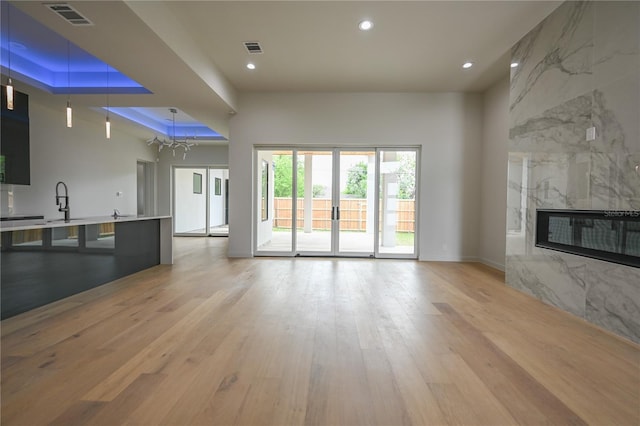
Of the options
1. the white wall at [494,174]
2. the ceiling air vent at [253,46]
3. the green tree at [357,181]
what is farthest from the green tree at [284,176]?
the white wall at [494,174]

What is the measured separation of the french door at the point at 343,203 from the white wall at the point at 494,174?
4.20 feet

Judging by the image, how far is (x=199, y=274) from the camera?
474cm

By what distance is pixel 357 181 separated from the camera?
21.0 ft

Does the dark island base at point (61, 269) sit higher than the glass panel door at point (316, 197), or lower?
lower

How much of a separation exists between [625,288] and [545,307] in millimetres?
861

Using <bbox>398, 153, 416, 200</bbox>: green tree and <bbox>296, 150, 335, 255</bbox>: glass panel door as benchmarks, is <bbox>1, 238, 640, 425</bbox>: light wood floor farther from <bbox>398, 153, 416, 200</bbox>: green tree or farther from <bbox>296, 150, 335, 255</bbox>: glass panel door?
<bbox>398, 153, 416, 200</bbox>: green tree

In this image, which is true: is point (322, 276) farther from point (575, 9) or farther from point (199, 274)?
point (575, 9)

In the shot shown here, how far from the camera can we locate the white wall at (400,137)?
608 cm

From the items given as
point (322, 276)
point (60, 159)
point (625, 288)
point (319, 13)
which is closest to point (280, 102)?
point (319, 13)

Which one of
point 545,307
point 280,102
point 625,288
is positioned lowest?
point 545,307

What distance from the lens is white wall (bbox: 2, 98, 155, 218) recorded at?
5.91 meters

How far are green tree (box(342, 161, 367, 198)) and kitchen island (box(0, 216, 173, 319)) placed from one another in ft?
12.3

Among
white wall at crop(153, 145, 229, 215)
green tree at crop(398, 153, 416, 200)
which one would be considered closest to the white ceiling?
green tree at crop(398, 153, 416, 200)

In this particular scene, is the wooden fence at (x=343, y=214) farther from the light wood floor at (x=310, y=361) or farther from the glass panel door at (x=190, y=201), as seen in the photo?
the glass panel door at (x=190, y=201)
